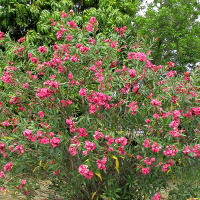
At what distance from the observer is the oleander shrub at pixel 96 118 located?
13.7 ft

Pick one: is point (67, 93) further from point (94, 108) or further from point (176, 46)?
point (176, 46)

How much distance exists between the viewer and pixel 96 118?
4.57 m

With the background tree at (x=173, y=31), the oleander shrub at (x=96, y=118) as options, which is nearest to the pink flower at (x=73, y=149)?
the oleander shrub at (x=96, y=118)

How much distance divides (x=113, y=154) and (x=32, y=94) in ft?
6.09

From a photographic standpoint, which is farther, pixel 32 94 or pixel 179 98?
pixel 32 94

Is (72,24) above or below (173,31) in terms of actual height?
above

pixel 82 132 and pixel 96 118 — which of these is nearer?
pixel 82 132

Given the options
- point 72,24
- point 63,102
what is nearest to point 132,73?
→ point 63,102

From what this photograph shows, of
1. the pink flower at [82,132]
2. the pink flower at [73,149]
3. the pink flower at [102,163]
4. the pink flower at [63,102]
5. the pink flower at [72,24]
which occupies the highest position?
the pink flower at [72,24]

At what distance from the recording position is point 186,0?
14.3 metres

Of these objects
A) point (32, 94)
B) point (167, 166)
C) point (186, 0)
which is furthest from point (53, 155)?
point (186, 0)

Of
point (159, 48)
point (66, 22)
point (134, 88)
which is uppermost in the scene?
point (66, 22)

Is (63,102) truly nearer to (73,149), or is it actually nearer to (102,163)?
(73,149)

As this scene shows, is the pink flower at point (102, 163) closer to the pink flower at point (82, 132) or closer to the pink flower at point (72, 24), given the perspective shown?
the pink flower at point (82, 132)
